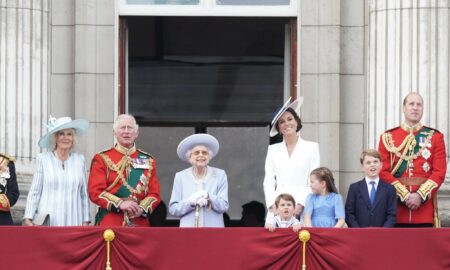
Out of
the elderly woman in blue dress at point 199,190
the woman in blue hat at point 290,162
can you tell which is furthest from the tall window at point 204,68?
the elderly woman in blue dress at point 199,190

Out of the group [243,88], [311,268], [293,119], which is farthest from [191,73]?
[311,268]

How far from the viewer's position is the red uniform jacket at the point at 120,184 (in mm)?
17734

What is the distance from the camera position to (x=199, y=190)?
1788cm

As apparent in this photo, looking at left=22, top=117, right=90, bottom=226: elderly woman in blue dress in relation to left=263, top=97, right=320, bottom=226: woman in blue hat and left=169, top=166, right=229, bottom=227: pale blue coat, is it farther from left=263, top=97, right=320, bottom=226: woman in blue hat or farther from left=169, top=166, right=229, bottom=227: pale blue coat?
left=263, top=97, right=320, bottom=226: woman in blue hat

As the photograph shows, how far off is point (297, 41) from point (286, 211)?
149 inches

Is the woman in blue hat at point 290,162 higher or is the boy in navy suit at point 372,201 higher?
the woman in blue hat at point 290,162

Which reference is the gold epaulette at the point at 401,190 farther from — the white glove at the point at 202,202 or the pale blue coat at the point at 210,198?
the white glove at the point at 202,202

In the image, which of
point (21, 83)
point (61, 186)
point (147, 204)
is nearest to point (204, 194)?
point (147, 204)

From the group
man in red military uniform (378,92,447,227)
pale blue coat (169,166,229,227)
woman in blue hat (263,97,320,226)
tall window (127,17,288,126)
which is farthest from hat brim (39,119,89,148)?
tall window (127,17,288,126)

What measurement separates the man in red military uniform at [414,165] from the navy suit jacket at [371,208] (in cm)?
32

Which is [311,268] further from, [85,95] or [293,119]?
[85,95]

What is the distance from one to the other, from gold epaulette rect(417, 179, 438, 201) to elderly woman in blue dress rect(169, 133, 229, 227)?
198cm

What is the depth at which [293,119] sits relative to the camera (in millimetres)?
18234

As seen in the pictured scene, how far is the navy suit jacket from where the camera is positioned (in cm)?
1762
